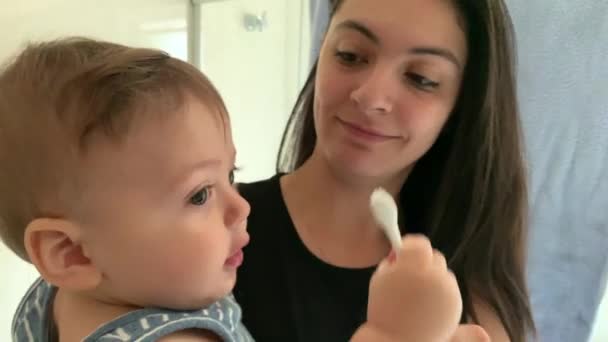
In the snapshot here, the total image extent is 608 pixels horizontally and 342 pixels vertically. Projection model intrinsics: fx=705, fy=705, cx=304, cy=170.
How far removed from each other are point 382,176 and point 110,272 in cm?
34

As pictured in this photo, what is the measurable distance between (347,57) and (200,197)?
268mm

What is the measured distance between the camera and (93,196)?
0.48 metres

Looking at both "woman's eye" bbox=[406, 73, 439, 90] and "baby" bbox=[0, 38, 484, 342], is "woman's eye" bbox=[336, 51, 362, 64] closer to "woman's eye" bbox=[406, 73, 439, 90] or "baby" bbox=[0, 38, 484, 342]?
"woman's eye" bbox=[406, 73, 439, 90]

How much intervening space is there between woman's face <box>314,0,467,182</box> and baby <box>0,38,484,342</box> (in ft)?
0.64

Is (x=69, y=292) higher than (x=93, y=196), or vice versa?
(x=93, y=196)

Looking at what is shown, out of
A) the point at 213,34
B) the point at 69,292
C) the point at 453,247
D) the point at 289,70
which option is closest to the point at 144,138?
the point at 69,292

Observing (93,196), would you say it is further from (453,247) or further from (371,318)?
(453,247)

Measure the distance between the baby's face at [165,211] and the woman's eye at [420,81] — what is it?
231mm

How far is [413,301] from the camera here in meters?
0.47

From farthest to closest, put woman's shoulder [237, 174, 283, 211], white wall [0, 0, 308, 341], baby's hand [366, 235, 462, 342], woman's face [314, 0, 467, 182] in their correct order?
white wall [0, 0, 308, 341] < woman's shoulder [237, 174, 283, 211] < woman's face [314, 0, 467, 182] < baby's hand [366, 235, 462, 342]

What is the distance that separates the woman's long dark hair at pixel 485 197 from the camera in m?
0.75

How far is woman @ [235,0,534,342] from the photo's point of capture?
686mm

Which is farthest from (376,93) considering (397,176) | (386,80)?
(397,176)

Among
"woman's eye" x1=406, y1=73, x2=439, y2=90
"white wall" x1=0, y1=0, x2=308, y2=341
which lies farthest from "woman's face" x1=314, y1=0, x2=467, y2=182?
"white wall" x1=0, y1=0, x2=308, y2=341
